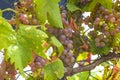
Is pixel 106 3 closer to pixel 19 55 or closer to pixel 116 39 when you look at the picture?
pixel 116 39

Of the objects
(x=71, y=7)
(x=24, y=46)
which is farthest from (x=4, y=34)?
(x=71, y=7)

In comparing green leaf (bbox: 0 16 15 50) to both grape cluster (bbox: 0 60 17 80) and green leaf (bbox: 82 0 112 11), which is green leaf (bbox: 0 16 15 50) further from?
green leaf (bbox: 82 0 112 11)

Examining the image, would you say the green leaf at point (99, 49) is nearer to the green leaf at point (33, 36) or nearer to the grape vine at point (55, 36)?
the grape vine at point (55, 36)

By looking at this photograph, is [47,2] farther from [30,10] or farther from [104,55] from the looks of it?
[104,55]

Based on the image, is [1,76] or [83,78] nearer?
[1,76]

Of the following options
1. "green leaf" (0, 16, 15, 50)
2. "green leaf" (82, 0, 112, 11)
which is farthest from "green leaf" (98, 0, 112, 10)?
"green leaf" (0, 16, 15, 50)

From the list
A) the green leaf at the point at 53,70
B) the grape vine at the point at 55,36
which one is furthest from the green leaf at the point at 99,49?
the green leaf at the point at 53,70

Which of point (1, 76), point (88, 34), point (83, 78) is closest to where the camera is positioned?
point (1, 76)

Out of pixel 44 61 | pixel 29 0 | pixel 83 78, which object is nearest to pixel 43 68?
pixel 44 61
